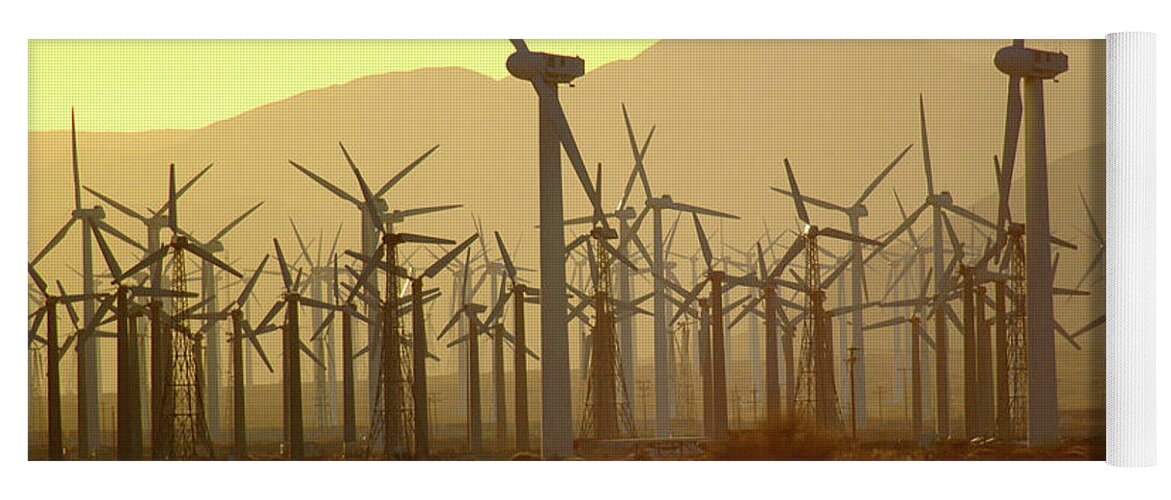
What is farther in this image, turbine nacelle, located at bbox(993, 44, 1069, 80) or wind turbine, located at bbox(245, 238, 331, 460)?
wind turbine, located at bbox(245, 238, 331, 460)

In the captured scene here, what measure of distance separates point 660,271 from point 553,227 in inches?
26.6

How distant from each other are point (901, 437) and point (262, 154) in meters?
4.05

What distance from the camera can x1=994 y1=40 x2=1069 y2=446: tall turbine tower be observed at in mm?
8664

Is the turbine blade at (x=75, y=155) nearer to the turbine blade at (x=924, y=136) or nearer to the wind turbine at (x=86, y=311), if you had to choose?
the wind turbine at (x=86, y=311)

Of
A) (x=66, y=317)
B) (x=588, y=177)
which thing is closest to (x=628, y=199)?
(x=588, y=177)

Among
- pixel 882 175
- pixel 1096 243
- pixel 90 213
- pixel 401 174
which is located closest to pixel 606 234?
pixel 401 174

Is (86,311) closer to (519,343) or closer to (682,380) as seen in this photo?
(519,343)

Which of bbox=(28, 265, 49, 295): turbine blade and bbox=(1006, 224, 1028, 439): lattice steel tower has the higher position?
bbox=(28, 265, 49, 295): turbine blade

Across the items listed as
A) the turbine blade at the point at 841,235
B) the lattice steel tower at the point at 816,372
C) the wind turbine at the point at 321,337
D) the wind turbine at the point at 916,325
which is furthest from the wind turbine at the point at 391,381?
the wind turbine at the point at 916,325

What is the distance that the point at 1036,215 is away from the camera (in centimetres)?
876

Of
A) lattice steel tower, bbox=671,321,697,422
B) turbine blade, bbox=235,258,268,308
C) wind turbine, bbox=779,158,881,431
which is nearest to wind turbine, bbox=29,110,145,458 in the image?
turbine blade, bbox=235,258,268,308

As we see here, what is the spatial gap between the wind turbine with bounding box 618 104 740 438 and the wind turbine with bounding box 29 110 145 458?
114 inches

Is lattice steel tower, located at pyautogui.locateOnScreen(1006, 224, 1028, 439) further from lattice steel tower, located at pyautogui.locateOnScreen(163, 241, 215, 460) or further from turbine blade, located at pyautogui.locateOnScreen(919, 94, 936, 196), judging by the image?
lattice steel tower, located at pyautogui.locateOnScreen(163, 241, 215, 460)

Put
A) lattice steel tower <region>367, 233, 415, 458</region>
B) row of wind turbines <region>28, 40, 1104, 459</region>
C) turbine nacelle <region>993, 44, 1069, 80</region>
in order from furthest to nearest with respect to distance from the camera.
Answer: lattice steel tower <region>367, 233, 415, 458</region>
row of wind turbines <region>28, 40, 1104, 459</region>
turbine nacelle <region>993, 44, 1069, 80</region>
